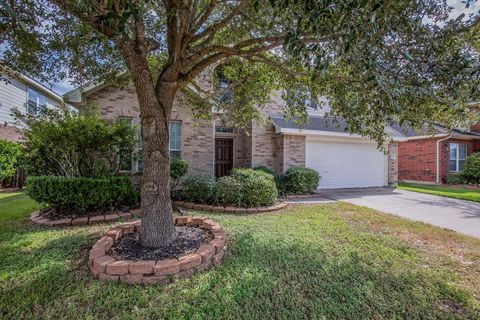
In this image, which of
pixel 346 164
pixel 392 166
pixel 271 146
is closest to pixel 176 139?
pixel 271 146

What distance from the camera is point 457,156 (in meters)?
16.3

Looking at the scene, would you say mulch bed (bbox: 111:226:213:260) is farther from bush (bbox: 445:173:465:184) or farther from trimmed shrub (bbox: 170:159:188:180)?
bush (bbox: 445:173:465:184)

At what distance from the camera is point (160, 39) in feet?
20.0

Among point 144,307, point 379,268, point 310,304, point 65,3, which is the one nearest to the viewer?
point 144,307

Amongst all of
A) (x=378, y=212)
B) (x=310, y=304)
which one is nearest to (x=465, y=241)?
(x=378, y=212)

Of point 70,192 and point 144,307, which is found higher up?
point 70,192

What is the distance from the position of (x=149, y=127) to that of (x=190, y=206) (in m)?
4.06

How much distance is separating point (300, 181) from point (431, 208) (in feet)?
15.0

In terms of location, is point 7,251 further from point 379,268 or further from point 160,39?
point 379,268

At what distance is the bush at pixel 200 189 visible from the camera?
25.2ft

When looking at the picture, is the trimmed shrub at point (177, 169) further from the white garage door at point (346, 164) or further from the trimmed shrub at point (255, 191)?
the white garage door at point (346, 164)

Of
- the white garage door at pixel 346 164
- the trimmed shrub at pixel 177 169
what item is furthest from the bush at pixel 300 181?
the trimmed shrub at pixel 177 169

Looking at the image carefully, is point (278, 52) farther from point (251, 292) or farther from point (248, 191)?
point (251, 292)

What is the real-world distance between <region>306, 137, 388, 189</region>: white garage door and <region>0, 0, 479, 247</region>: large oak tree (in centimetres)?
651
